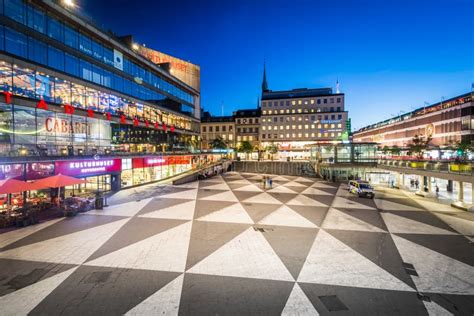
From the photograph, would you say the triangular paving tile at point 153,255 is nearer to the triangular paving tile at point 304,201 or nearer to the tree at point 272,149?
the triangular paving tile at point 304,201

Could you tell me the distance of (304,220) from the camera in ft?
54.0

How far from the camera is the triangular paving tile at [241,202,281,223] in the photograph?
17469 mm

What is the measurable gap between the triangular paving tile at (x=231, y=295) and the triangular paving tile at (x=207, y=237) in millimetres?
1618

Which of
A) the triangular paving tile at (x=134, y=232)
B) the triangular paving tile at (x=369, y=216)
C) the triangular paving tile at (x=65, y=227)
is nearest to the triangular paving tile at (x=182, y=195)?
the triangular paving tile at (x=134, y=232)

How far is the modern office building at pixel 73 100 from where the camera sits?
17234mm

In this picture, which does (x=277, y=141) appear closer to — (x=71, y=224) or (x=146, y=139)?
(x=146, y=139)

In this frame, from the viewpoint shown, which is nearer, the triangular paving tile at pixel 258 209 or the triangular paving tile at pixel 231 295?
the triangular paving tile at pixel 231 295

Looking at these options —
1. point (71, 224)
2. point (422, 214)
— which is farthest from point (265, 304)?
point (422, 214)

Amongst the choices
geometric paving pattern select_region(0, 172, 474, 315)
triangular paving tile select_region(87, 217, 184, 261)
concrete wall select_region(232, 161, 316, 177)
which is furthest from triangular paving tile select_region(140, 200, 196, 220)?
concrete wall select_region(232, 161, 316, 177)

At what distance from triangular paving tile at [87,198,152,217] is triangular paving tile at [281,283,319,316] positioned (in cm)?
1404

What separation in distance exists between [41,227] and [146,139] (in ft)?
76.9

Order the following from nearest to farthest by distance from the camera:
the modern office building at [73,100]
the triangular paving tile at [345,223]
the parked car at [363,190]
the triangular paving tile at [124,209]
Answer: the triangular paving tile at [345,223]
the modern office building at [73,100]
the triangular paving tile at [124,209]
the parked car at [363,190]

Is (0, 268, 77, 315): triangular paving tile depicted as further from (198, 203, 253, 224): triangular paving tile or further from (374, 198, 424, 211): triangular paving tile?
(374, 198, 424, 211): triangular paving tile

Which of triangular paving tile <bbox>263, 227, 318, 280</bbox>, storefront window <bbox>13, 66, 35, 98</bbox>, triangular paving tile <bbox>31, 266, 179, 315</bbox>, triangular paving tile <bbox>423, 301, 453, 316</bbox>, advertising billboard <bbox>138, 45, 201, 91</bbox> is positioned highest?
advertising billboard <bbox>138, 45, 201, 91</bbox>
